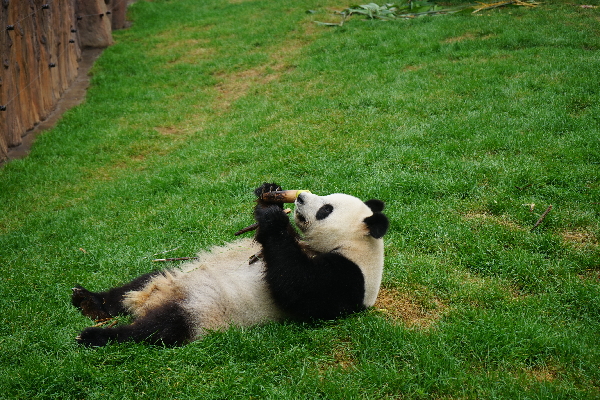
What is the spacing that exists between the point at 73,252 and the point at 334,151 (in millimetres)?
3761

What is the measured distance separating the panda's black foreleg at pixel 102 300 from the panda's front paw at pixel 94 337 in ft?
1.63

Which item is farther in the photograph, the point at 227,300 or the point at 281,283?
the point at 227,300

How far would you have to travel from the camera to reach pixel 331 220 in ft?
13.0

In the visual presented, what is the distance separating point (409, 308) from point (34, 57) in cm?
918

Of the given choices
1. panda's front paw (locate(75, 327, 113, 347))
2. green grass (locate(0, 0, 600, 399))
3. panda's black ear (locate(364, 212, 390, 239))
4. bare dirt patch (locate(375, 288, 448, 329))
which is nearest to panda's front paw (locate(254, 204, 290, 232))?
panda's black ear (locate(364, 212, 390, 239))

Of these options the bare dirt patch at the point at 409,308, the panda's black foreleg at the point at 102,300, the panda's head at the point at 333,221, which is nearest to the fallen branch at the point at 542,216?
the bare dirt patch at the point at 409,308

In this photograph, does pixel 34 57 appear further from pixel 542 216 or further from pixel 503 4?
pixel 503 4

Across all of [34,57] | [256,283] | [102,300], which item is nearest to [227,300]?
[256,283]

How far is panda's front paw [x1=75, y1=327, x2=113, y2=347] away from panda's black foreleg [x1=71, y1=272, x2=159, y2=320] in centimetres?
50

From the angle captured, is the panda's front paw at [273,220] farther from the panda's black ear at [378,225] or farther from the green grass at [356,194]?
the green grass at [356,194]

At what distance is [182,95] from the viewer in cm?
1193

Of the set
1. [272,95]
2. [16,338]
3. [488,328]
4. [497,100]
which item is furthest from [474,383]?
[272,95]

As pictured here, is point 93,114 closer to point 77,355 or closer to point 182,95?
point 182,95

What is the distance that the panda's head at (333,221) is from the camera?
3.89 meters
